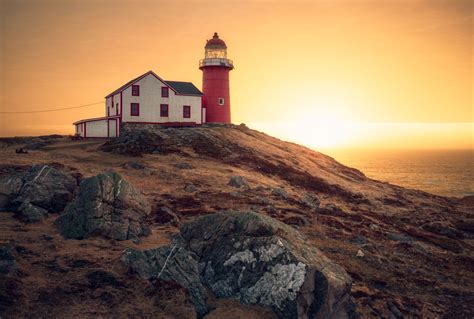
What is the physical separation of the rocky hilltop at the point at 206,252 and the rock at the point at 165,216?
0.06m

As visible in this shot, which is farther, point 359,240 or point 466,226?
point 466,226

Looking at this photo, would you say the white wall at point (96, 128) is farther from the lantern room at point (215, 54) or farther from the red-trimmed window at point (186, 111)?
the lantern room at point (215, 54)

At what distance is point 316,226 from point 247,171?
15.7 meters

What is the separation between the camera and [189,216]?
71.5 ft

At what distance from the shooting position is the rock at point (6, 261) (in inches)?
484

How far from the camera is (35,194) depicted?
1964cm

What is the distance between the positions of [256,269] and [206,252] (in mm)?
2217

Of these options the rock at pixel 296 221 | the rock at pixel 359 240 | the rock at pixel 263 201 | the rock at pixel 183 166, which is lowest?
the rock at pixel 359 240

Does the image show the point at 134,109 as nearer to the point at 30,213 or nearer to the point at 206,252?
the point at 30,213

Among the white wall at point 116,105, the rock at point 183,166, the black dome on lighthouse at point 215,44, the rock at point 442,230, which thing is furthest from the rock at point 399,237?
the black dome on lighthouse at point 215,44

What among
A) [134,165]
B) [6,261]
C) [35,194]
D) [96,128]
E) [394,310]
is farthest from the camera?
[96,128]

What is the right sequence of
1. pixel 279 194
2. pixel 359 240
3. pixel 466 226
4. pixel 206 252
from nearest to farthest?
pixel 206 252
pixel 359 240
pixel 279 194
pixel 466 226

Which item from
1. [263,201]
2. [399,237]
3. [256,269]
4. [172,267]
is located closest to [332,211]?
[263,201]

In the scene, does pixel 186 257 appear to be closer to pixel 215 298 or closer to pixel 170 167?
pixel 215 298
